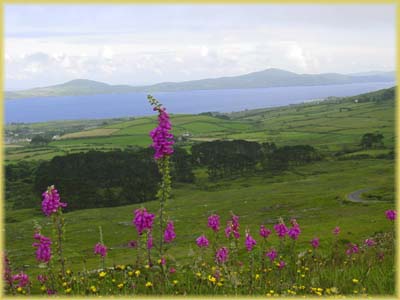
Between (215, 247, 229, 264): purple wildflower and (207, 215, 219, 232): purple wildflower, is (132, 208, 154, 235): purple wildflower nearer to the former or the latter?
(215, 247, 229, 264): purple wildflower

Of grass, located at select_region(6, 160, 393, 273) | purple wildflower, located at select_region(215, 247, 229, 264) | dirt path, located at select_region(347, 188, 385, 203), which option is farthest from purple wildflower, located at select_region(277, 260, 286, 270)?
dirt path, located at select_region(347, 188, 385, 203)

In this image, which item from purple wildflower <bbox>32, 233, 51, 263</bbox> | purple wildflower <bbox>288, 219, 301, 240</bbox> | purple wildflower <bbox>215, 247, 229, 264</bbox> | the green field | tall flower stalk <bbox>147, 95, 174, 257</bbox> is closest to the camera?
tall flower stalk <bbox>147, 95, 174, 257</bbox>

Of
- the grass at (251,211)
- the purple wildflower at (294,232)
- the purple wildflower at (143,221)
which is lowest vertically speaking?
the grass at (251,211)

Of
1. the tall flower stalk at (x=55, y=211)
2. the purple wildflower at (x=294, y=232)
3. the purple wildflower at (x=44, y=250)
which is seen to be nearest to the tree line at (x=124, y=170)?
A: the purple wildflower at (x=294, y=232)

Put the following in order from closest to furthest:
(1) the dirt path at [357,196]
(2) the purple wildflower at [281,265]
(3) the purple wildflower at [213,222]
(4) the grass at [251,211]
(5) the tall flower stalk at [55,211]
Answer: (5) the tall flower stalk at [55,211], (3) the purple wildflower at [213,222], (2) the purple wildflower at [281,265], (4) the grass at [251,211], (1) the dirt path at [357,196]

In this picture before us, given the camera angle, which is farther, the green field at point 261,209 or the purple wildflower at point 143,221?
the green field at point 261,209

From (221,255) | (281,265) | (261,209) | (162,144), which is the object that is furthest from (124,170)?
(162,144)

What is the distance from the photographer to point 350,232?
51281mm

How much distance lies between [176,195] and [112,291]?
107 metres

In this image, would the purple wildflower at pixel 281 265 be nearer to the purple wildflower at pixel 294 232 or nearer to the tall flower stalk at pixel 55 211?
the purple wildflower at pixel 294 232

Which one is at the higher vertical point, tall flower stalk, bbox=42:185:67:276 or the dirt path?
tall flower stalk, bbox=42:185:67:276

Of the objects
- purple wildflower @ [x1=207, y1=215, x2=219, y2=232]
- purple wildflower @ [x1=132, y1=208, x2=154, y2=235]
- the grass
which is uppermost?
purple wildflower @ [x1=132, y1=208, x2=154, y2=235]

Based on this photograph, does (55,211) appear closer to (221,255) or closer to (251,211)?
(221,255)

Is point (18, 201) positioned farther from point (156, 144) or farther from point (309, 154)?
point (156, 144)
